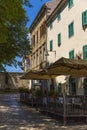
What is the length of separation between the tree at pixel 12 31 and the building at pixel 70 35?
308 centimetres

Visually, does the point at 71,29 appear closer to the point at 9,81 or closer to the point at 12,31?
the point at 12,31

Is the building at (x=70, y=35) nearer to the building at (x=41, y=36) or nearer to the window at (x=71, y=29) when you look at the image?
the window at (x=71, y=29)

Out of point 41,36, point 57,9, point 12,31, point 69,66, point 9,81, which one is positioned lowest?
point 69,66

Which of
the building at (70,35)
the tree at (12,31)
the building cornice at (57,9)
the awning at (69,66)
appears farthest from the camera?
the building cornice at (57,9)

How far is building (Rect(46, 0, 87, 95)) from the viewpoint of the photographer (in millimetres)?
29109

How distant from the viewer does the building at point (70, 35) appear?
29.1m

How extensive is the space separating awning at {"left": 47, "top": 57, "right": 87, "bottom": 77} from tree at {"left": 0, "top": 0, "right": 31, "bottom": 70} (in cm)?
274

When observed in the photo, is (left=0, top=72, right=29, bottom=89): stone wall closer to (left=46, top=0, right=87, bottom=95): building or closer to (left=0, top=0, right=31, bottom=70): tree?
(left=46, top=0, right=87, bottom=95): building

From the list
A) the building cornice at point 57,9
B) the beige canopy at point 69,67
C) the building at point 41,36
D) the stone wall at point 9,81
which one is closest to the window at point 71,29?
the building cornice at point 57,9

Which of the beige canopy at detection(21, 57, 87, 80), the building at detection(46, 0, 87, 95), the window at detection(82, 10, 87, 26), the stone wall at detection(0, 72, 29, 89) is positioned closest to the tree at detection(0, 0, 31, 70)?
the beige canopy at detection(21, 57, 87, 80)

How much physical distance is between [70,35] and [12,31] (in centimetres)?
475

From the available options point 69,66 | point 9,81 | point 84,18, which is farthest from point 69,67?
point 9,81

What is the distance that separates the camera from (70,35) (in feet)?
107

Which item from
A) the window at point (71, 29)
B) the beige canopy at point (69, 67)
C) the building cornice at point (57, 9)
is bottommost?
the beige canopy at point (69, 67)
